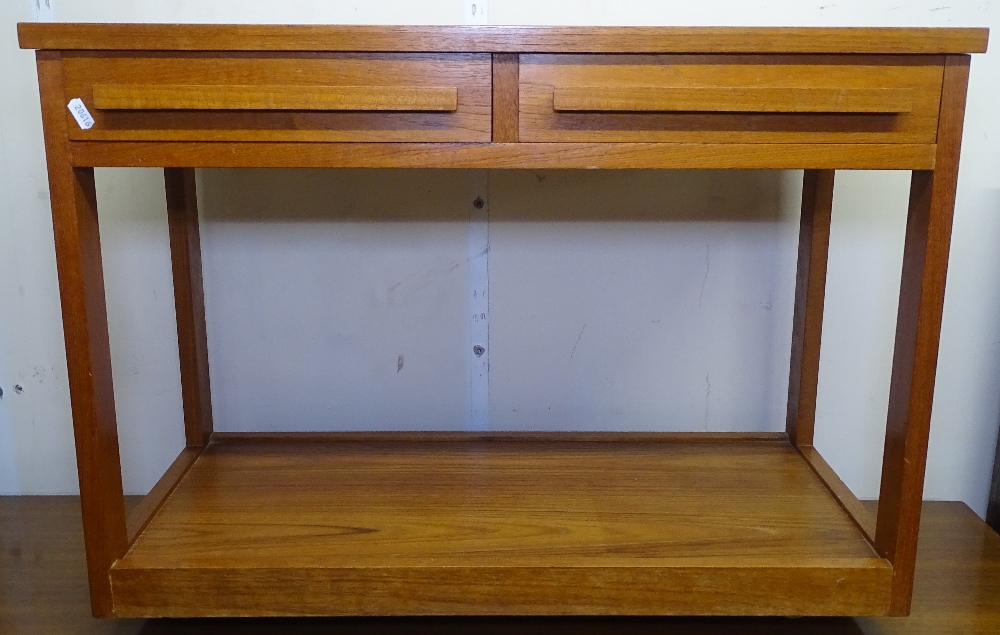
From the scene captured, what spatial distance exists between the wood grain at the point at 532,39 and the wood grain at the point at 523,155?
0.32 ft

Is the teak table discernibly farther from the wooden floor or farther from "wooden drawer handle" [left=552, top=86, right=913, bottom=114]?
the wooden floor

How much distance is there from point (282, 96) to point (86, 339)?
350 millimetres

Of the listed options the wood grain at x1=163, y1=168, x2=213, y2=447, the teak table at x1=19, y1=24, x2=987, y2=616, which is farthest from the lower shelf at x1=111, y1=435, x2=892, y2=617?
the wood grain at x1=163, y1=168, x2=213, y2=447

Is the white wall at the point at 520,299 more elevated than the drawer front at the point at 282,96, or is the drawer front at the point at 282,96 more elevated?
the drawer front at the point at 282,96

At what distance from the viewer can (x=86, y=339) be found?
2.85 ft

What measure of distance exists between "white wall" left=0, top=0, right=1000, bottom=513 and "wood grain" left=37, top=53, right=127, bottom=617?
0.44m

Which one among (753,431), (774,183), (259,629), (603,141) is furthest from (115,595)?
(774,183)

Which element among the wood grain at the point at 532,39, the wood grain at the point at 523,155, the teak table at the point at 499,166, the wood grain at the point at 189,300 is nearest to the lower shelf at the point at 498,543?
the teak table at the point at 499,166

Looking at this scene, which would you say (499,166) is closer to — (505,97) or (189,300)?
(505,97)

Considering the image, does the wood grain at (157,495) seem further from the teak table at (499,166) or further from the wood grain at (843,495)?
the wood grain at (843,495)

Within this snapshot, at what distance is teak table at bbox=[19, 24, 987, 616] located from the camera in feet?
2.68

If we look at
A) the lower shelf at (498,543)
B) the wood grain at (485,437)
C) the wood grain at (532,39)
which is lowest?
the lower shelf at (498,543)

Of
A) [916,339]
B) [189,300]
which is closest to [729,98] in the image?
[916,339]

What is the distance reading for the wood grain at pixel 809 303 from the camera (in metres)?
1.22
